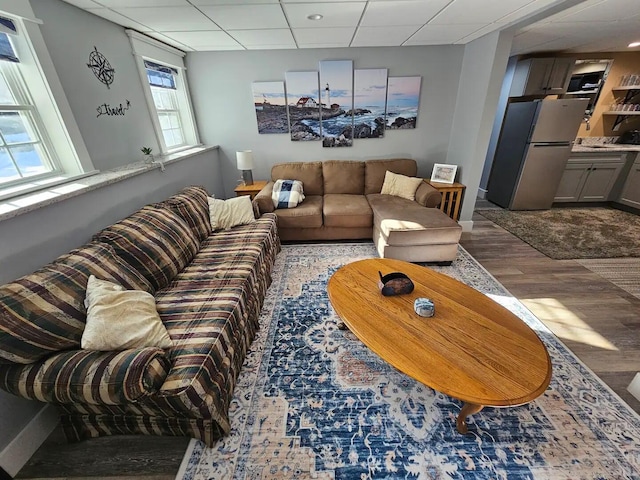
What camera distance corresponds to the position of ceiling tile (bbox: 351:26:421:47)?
2.57 m

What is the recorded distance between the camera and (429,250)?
2.61 m

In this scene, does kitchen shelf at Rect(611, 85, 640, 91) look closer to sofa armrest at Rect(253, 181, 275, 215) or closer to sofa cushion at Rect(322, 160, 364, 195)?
sofa cushion at Rect(322, 160, 364, 195)

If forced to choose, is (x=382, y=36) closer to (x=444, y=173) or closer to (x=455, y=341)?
(x=444, y=173)

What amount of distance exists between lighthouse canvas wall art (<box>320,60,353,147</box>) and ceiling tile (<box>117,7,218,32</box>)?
1436 millimetres

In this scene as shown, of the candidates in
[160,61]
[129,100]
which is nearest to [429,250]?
[129,100]

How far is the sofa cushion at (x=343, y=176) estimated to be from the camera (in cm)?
349

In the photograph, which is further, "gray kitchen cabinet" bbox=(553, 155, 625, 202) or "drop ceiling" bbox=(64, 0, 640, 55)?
"gray kitchen cabinet" bbox=(553, 155, 625, 202)

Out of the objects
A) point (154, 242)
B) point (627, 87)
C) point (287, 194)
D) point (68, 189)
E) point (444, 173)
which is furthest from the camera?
point (627, 87)

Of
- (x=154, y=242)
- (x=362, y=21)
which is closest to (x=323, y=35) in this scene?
(x=362, y=21)

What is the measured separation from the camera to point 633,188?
379 centimetres

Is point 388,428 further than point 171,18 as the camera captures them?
No

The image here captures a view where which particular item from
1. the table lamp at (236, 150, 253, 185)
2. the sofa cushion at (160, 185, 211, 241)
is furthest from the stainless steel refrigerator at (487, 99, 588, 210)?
the sofa cushion at (160, 185, 211, 241)

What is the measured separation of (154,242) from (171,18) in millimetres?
1890

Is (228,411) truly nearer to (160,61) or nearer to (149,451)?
(149,451)
